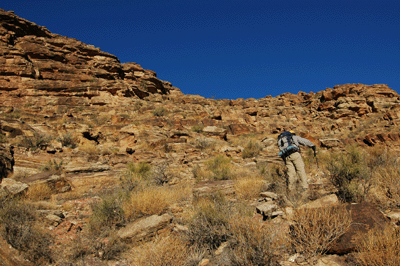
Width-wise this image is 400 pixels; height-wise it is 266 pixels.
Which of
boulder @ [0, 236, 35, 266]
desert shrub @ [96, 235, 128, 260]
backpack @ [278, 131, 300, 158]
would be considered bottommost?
desert shrub @ [96, 235, 128, 260]

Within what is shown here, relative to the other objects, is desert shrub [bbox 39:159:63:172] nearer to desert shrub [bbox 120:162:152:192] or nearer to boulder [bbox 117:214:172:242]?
desert shrub [bbox 120:162:152:192]

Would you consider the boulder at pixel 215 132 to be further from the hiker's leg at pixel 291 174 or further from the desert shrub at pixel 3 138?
the desert shrub at pixel 3 138

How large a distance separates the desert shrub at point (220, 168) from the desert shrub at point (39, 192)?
5.11m

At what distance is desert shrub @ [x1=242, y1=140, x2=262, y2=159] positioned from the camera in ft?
36.8

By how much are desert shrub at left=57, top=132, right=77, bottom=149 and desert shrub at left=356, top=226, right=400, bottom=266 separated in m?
11.9

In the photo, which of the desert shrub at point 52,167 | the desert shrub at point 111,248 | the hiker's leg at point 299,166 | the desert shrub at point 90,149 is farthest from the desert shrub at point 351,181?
the desert shrub at point 90,149

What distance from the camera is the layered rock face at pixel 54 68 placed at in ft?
71.5

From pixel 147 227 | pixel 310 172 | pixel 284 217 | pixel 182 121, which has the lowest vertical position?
pixel 147 227

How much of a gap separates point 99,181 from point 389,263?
780 cm

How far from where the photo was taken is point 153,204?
4.74m

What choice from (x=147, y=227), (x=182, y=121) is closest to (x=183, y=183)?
(x=147, y=227)

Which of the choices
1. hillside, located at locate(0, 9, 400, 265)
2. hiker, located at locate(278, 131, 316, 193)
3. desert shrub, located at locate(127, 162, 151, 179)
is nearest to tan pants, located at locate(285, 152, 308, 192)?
hiker, located at locate(278, 131, 316, 193)

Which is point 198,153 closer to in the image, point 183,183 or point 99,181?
point 183,183

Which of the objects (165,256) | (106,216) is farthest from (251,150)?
(165,256)
